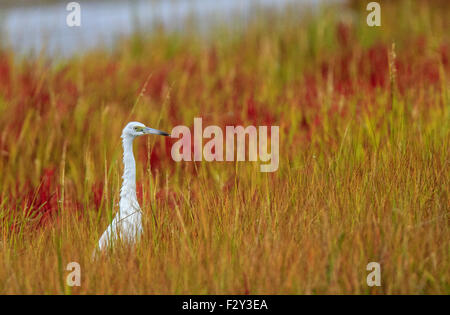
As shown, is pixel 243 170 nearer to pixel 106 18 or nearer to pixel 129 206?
pixel 129 206

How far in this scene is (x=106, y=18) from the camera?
14.4 meters

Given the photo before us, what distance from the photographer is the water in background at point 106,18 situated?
920 cm

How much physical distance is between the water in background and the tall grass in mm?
631

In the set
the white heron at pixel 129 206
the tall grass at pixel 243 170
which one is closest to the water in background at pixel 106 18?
the tall grass at pixel 243 170

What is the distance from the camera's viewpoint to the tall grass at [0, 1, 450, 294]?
2.86m

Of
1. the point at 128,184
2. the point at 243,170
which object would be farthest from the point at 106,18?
the point at 128,184

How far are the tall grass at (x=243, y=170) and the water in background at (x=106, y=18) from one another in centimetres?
63

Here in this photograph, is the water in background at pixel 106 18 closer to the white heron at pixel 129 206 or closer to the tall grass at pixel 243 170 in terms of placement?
the tall grass at pixel 243 170

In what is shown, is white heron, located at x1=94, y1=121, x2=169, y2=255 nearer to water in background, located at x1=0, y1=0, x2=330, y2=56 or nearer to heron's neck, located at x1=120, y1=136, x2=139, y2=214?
heron's neck, located at x1=120, y1=136, x2=139, y2=214

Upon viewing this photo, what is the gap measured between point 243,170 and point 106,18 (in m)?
11.0

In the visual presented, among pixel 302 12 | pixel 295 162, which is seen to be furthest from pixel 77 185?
pixel 302 12

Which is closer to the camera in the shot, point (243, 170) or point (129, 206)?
point (129, 206)
